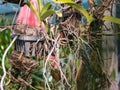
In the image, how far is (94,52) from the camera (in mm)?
971

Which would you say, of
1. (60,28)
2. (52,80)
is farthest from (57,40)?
(52,80)

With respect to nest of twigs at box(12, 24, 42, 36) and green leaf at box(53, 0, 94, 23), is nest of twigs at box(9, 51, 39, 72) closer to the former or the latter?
nest of twigs at box(12, 24, 42, 36)

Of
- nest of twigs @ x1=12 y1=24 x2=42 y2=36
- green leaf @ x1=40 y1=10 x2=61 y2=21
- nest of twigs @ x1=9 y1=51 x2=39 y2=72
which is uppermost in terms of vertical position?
green leaf @ x1=40 y1=10 x2=61 y2=21

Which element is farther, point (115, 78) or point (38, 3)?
point (115, 78)

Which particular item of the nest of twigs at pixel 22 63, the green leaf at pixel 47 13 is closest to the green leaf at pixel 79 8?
the green leaf at pixel 47 13

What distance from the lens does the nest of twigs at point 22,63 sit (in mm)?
797

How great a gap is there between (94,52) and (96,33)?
6 centimetres

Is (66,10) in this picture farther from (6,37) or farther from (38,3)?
(6,37)

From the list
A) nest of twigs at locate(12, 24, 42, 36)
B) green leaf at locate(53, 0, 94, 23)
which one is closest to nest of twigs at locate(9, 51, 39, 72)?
nest of twigs at locate(12, 24, 42, 36)

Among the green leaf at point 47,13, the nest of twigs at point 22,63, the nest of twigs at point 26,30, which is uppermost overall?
the green leaf at point 47,13

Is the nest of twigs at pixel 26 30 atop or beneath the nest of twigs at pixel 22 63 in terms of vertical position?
atop

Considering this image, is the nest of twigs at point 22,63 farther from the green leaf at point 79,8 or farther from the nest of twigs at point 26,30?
the green leaf at point 79,8

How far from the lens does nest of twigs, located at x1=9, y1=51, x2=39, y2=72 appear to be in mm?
797

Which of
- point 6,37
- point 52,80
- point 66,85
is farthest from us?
point 6,37
